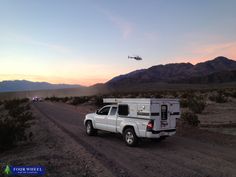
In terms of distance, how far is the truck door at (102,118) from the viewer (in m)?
13.4

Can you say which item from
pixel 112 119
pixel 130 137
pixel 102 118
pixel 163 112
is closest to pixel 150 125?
pixel 163 112

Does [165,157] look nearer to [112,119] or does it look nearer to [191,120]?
[112,119]

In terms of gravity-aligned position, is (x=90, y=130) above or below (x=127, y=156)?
above

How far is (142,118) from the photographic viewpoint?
11.1 metres

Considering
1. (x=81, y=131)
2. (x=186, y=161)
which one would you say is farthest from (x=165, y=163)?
(x=81, y=131)

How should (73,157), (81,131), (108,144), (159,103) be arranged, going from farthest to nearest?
(81,131) < (108,144) < (159,103) < (73,157)

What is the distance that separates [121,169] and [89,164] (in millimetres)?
1134

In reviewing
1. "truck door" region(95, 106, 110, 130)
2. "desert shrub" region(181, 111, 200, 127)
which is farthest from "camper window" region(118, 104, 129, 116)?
"desert shrub" region(181, 111, 200, 127)

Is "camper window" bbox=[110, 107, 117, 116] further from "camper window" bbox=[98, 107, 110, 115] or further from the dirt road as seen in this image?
the dirt road

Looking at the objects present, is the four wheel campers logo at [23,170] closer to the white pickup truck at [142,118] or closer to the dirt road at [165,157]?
the dirt road at [165,157]

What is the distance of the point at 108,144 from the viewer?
12.0 m

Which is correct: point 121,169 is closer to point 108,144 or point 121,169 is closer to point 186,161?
point 186,161

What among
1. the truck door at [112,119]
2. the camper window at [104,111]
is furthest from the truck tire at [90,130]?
the truck door at [112,119]

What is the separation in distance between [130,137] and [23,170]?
5.06 m
